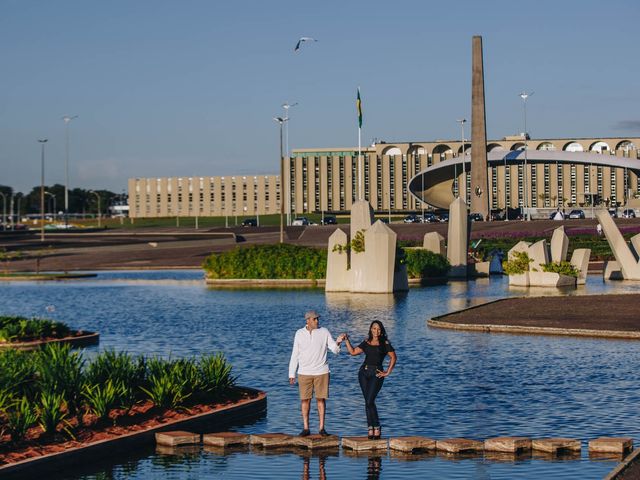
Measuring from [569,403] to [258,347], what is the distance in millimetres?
11169

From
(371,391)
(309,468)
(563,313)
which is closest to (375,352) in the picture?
(371,391)

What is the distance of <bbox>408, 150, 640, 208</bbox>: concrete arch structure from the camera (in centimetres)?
14575

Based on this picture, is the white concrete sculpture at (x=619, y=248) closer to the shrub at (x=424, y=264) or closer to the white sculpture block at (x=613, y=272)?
the white sculpture block at (x=613, y=272)

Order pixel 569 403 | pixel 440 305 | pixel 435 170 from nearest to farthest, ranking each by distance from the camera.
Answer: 1. pixel 569 403
2. pixel 440 305
3. pixel 435 170

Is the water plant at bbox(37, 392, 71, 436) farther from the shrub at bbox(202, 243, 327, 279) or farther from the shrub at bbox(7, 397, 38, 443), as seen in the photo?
the shrub at bbox(202, 243, 327, 279)

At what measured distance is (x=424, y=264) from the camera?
58281 millimetres

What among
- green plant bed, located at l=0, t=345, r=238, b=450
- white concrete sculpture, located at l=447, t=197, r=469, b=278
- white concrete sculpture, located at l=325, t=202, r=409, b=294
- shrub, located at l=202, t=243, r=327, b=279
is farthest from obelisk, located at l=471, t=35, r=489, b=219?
green plant bed, located at l=0, t=345, r=238, b=450

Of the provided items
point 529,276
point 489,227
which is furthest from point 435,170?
point 529,276

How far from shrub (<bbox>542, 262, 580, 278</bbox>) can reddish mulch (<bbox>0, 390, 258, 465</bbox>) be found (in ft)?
116

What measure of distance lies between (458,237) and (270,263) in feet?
31.5

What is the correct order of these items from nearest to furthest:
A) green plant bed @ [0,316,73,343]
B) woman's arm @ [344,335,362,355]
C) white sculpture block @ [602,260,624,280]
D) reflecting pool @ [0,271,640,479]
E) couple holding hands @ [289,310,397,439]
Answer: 1. reflecting pool @ [0,271,640,479]
2. woman's arm @ [344,335,362,355]
3. couple holding hands @ [289,310,397,439]
4. green plant bed @ [0,316,73,343]
5. white sculpture block @ [602,260,624,280]

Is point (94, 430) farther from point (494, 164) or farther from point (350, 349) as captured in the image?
point (494, 164)

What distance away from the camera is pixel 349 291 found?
4997 cm

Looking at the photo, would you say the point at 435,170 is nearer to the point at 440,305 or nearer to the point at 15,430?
the point at 440,305
